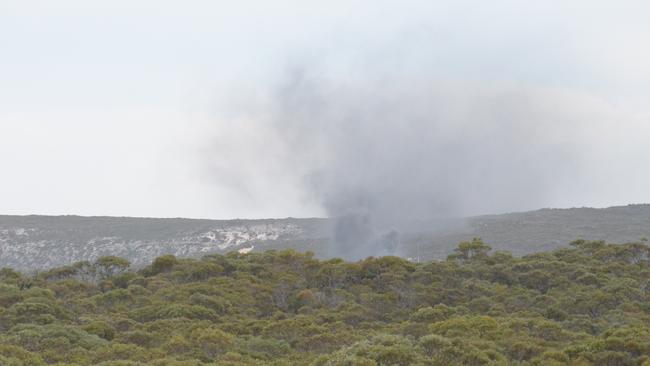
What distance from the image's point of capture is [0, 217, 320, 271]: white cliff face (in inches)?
3698

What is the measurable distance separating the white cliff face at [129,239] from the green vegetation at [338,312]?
45138 mm

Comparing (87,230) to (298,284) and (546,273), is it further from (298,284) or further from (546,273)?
(546,273)

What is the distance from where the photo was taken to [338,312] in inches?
1380

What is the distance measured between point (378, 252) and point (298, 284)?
4485 cm

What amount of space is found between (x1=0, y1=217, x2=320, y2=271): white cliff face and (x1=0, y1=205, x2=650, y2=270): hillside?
0.12 meters

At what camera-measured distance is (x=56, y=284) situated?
4319cm

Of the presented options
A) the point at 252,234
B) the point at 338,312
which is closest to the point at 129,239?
the point at 252,234

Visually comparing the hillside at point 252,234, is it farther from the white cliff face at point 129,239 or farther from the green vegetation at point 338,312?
the green vegetation at point 338,312

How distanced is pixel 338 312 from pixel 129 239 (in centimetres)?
7132

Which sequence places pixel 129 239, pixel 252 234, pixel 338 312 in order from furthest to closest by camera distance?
1. pixel 252 234
2. pixel 129 239
3. pixel 338 312

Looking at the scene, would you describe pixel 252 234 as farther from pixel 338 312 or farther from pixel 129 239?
pixel 338 312

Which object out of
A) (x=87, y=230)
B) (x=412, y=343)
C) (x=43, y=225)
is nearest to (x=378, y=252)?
(x=87, y=230)

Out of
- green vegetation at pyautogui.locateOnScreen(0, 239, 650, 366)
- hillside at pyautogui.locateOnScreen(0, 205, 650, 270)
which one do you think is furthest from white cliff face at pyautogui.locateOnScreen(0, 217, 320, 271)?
green vegetation at pyautogui.locateOnScreen(0, 239, 650, 366)

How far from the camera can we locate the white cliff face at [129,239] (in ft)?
308
